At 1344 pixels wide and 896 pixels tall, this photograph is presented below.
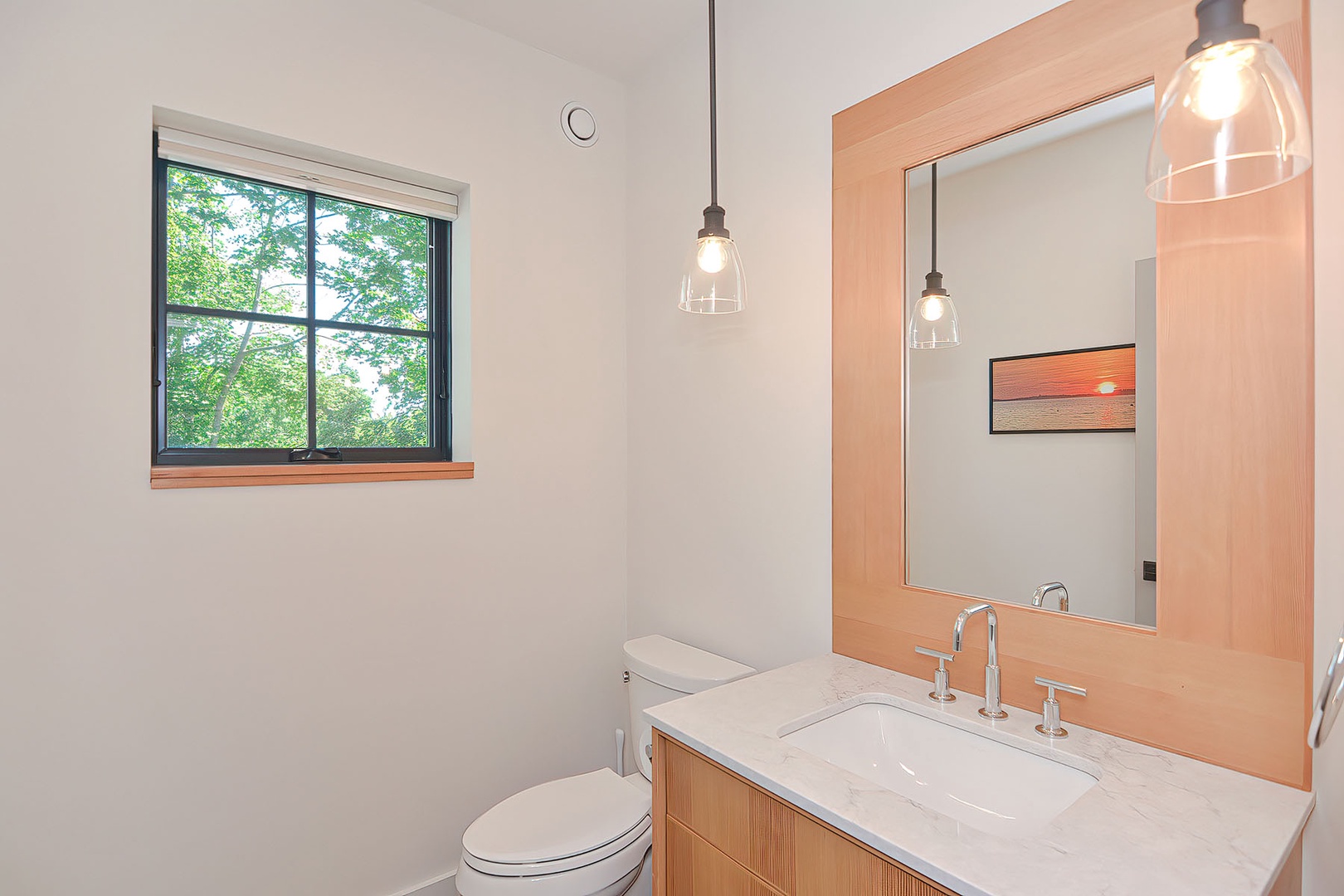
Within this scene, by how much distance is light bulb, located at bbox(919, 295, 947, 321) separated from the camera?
148 centimetres

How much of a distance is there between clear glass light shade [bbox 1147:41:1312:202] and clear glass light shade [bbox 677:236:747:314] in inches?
33.0

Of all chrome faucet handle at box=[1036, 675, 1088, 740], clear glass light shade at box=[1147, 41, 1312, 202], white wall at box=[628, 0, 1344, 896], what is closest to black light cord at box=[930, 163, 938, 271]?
white wall at box=[628, 0, 1344, 896]

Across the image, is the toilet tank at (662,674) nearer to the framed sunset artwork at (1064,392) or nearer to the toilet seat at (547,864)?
the toilet seat at (547,864)

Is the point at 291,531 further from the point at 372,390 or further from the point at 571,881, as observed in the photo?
the point at 571,881

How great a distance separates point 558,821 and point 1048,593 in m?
1.20

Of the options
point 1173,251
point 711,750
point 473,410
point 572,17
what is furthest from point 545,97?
point 711,750

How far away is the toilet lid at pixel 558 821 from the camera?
156cm

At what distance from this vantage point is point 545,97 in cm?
222

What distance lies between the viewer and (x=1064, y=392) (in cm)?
129

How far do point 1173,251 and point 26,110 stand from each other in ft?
7.23

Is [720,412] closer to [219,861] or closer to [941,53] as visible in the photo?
[941,53]

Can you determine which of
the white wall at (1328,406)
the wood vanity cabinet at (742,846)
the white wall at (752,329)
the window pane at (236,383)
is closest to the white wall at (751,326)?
the white wall at (752,329)

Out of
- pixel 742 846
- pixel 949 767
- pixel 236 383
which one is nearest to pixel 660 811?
pixel 742 846

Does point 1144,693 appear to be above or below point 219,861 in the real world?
above
